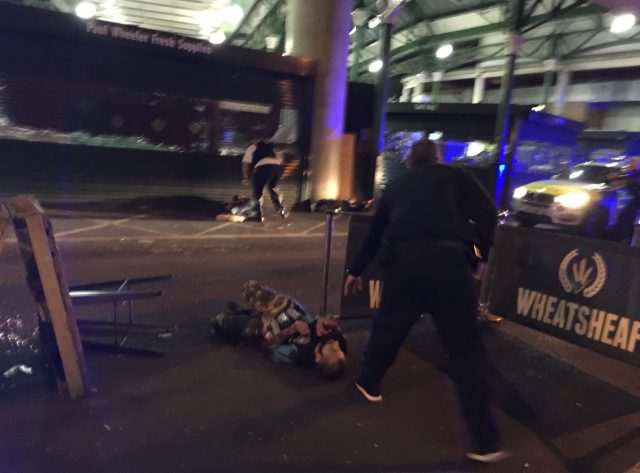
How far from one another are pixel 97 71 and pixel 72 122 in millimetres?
1249

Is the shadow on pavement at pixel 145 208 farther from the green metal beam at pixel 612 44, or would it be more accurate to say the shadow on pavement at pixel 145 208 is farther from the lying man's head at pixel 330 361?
the green metal beam at pixel 612 44

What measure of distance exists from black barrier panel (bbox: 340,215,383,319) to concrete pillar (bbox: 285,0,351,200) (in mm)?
9226

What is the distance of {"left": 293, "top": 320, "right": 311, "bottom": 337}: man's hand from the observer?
4.11 m

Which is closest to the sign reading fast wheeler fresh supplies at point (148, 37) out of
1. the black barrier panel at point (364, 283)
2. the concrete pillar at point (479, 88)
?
the black barrier panel at point (364, 283)

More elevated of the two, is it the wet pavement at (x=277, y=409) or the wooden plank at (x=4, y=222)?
the wooden plank at (x=4, y=222)

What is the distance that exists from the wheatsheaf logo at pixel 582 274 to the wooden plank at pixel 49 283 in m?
3.76

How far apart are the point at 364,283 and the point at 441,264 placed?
202 centimetres

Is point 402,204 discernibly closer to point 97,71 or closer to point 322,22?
→ point 97,71

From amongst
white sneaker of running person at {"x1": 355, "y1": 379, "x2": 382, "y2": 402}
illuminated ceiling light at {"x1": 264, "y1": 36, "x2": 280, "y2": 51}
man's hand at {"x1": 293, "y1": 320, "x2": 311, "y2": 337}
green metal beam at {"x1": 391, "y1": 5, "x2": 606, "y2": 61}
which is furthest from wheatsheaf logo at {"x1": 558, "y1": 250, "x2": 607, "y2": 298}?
illuminated ceiling light at {"x1": 264, "y1": 36, "x2": 280, "y2": 51}

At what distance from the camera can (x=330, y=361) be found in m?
3.90

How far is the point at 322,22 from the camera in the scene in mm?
→ 13586

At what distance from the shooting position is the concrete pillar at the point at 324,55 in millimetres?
13602

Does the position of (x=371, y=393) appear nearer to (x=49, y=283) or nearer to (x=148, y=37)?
(x=49, y=283)

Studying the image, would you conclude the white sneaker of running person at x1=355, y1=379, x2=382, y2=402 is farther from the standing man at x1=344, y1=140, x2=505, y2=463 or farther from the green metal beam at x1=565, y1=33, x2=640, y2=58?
the green metal beam at x1=565, y1=33, x2=640, y2=58
